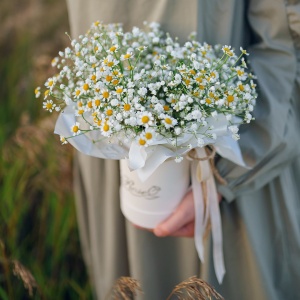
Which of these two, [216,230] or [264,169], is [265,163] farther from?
[216,230]

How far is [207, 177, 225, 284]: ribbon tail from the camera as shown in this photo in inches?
45.9

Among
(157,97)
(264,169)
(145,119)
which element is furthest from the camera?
(264,169)

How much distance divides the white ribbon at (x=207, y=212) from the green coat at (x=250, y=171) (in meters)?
0.04

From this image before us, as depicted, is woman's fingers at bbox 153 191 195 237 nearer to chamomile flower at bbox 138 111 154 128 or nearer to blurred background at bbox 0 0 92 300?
chamomile flower at bbox 138 111 154 128

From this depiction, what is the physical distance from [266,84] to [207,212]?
0.36m

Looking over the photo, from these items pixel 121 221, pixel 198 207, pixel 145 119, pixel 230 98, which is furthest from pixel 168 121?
pixel 121 221

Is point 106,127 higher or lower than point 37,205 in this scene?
higher

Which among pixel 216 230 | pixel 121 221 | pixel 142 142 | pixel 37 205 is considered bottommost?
pixel 37 205

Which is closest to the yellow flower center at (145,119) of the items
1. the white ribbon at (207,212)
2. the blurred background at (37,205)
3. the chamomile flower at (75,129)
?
the chamomile flower at (75,129)

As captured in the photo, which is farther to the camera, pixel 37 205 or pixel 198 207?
pixel 37 205

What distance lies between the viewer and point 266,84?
3.83ft

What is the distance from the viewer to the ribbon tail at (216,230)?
3.83 ft

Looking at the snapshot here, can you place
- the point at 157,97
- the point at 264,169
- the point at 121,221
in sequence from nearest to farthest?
the point at 157,97
the point at 264,169
the point at 121,221

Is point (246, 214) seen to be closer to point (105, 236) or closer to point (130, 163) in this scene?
point (130, 163)
